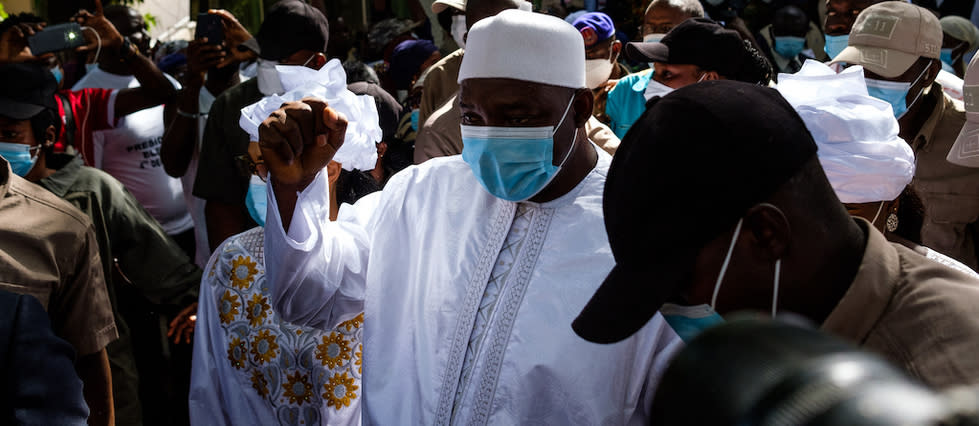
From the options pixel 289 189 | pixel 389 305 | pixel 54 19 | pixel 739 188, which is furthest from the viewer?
pixel 54 19

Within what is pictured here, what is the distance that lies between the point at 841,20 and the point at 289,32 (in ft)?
11.8

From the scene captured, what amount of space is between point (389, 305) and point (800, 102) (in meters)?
1.44

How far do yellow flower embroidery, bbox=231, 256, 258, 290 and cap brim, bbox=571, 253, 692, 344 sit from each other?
2051 millimetres

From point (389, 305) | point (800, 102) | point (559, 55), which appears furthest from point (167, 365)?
point (800, 102)

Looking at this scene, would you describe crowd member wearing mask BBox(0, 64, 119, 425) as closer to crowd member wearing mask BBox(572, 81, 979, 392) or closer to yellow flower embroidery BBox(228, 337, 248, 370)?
yellow flower embroidery BBox(228, 337, 248, 370)

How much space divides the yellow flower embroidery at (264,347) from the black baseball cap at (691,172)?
2085 millimetres

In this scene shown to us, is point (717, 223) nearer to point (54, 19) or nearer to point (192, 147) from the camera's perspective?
point (192, 147)

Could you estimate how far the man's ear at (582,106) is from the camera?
2732mm

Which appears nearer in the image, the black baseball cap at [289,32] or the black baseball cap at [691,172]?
the black baseball cap at [691,172]

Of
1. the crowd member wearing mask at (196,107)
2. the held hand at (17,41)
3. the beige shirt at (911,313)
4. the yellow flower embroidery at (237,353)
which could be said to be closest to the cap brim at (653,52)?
the crowd member wearing mask at (196,107)

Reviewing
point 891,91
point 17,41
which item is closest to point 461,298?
point 891,91

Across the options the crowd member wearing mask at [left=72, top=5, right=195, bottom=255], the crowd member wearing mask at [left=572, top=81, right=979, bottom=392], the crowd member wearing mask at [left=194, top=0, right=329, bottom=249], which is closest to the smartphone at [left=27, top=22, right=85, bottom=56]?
the crowd member wearing mask at [left=72, top=5, right=195, bottom=255]

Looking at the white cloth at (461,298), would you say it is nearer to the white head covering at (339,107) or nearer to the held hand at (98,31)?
the white head covering at (339,107)

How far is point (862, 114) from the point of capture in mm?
2721
